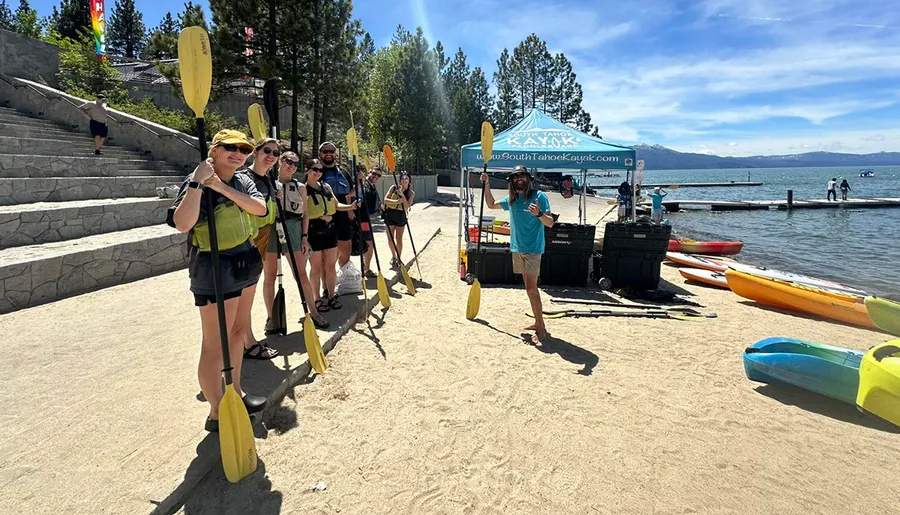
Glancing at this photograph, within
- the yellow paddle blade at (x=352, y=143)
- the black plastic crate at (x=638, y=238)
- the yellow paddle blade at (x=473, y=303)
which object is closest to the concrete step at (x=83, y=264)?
the yellow paddle blade at (x=352, y=143)

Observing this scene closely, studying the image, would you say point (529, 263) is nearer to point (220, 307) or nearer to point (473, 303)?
point (473, 303)

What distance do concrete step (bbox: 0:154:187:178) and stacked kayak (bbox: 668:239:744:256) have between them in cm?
1334

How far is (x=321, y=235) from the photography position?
4.96m

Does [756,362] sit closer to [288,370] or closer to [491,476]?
[491,476]

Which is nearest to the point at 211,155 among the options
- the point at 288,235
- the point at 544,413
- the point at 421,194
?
the point at 288,235

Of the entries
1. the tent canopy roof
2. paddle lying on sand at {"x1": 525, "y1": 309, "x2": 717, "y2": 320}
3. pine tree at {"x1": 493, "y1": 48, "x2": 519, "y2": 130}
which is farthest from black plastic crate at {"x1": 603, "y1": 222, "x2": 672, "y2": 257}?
pine tree at {"x1": 493, "y1": 48, "x2": 519, "y2": 130}

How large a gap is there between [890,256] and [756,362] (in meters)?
14.6

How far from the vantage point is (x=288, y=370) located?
3.76m

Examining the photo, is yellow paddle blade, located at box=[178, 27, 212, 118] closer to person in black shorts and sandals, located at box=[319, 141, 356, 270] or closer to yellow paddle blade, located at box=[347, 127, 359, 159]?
person in black shorts and sandals, located at box=[319, 141, 356, 270]

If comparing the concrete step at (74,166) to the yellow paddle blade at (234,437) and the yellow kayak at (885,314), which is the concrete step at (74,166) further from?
the yellow kayak at (885,314)

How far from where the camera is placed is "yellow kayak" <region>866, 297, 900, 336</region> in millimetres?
5848

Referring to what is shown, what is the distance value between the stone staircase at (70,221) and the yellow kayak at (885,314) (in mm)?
10553

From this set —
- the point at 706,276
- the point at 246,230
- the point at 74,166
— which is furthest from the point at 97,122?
the point at 706,276

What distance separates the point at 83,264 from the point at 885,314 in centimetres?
1092
